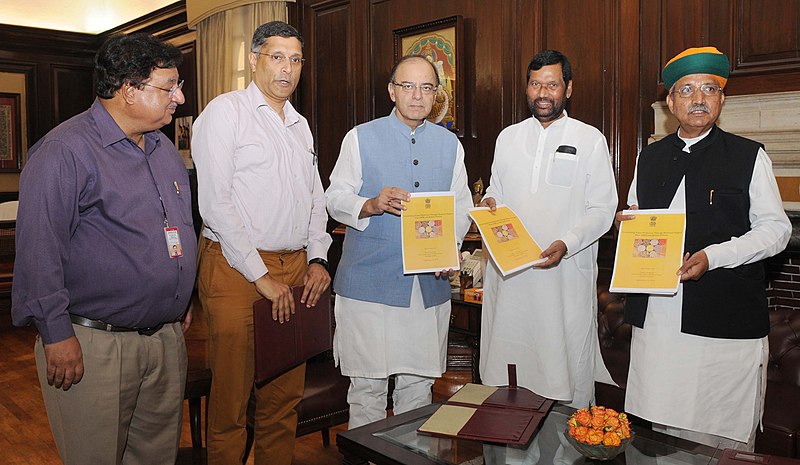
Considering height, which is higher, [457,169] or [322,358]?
[457,169]

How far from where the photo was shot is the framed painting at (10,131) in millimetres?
8398

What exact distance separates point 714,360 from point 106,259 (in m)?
1.90

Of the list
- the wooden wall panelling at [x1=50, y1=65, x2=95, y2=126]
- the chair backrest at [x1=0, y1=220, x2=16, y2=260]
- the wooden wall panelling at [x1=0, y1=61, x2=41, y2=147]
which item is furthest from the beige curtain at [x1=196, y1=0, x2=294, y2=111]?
the wooden wall panelling at [x1=0, y1=61, x2=41, y2=147]

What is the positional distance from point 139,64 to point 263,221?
0.74 m

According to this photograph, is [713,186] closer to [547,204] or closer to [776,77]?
[547,204]

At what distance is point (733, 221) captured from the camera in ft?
7.50

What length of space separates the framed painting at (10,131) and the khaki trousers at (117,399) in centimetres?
740

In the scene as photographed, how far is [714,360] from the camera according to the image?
2299mm

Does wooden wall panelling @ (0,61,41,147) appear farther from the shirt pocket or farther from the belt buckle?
the shirt pocket

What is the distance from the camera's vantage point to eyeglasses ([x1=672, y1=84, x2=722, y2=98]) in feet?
7.65

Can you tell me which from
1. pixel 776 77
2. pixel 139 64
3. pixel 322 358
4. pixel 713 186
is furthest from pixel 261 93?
pixel 776 77

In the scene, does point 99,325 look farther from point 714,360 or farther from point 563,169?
point 714,360

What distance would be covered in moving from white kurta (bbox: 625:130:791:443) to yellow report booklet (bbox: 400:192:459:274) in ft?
2.40

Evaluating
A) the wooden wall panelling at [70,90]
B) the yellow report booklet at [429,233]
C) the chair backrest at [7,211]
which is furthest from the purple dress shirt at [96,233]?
the wooden wall panelling at [70,90]
